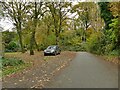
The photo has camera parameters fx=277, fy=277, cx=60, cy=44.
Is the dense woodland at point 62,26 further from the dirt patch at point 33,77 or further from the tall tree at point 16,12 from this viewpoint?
the dirt patch at point 33,77

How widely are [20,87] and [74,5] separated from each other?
120ft

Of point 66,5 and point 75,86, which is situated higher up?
point 66,5

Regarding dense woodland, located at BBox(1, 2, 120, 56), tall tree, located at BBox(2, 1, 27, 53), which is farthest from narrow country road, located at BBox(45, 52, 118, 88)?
tall tree, located at BBox(2, 1, 27, 53)

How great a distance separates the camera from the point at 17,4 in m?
33.8

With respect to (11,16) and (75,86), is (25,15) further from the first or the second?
(75,86)

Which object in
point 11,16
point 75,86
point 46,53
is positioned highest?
point 11,16

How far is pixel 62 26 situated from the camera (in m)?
49.0

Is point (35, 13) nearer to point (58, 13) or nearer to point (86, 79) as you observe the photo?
point (58, 13)

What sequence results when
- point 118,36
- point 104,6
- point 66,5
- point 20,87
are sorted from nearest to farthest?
point 20,87, point 118,36, point 104,6, point 66,5

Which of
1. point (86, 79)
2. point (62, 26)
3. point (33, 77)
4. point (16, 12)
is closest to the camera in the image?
point (86, 79)

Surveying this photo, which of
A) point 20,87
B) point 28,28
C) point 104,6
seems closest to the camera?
point 20,87

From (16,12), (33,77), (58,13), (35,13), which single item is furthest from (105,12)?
(33,77)

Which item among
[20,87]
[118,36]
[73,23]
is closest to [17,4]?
[118,36]

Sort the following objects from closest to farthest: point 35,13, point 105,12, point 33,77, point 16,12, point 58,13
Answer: point 33,77 < point 105,12 < point 35,13 < point 16,12 < point 58,13
